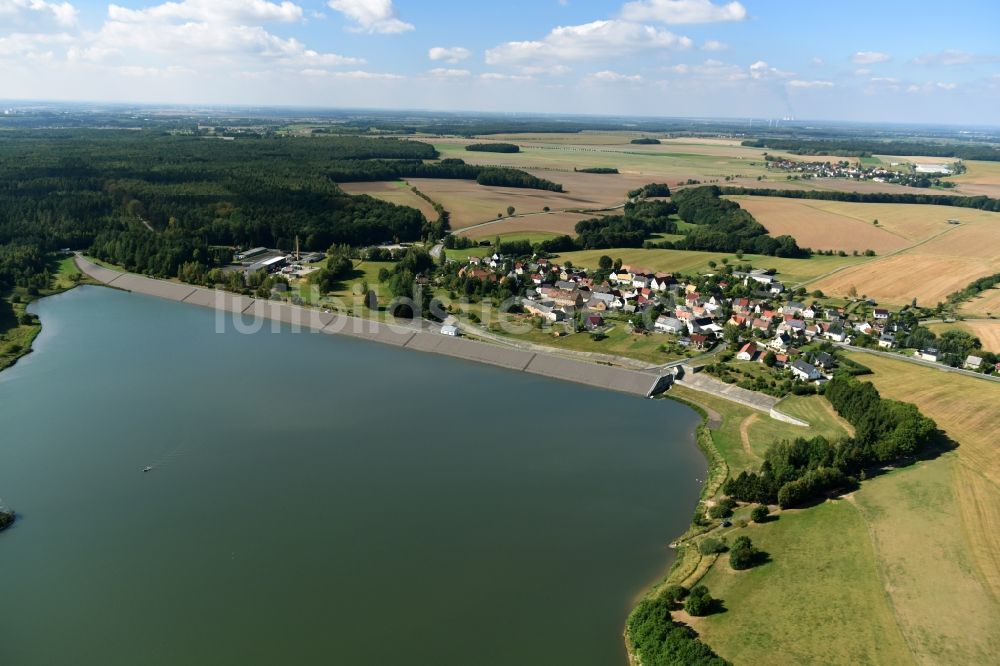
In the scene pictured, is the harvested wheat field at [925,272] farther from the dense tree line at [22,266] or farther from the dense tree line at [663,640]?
the dense tree line at [22,266]

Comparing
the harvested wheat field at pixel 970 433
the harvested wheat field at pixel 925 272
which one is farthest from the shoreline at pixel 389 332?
the harvested wheat field at pixel 925 272

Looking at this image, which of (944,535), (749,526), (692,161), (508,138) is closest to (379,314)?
(749,526)

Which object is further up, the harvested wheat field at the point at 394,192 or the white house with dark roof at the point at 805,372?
the harvested wheat field at the point at 394,192

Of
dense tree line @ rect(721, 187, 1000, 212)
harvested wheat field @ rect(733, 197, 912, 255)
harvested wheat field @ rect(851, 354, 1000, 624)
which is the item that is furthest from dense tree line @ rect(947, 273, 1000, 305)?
dense tree line @ rect(721, 187, 1000, 212)

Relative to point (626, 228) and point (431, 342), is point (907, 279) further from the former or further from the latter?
point (431, 342)

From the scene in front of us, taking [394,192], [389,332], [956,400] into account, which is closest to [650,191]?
[394,192]

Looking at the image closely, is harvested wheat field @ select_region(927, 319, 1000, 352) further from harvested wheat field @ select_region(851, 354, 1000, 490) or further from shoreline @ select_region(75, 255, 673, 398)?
shoreline @ select_region(75, 255, 673, 398)
